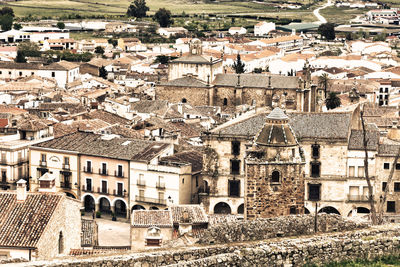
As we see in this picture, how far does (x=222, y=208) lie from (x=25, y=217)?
22.2 metres

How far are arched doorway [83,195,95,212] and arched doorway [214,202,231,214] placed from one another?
7256mm

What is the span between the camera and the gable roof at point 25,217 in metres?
23.8

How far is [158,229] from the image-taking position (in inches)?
1206

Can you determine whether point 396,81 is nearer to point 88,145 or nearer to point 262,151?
point 88,145

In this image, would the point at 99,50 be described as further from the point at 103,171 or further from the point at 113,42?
the point at 103,171

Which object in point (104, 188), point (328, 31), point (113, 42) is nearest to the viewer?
point (104, 188)

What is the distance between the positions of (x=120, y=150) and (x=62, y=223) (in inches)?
887

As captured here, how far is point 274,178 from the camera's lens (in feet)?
76.7

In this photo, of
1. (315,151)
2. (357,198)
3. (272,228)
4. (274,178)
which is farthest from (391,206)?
(272,228)

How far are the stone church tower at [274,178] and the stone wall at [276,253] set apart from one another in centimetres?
819

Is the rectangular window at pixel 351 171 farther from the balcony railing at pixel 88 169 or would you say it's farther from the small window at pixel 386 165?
the balcony railing at pixel 88 169

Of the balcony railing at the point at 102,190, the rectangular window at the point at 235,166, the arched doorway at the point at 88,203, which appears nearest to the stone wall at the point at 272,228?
the rectangular window at the point at 235,166

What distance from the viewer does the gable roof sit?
77.9ft

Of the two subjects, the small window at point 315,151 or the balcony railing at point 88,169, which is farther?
the balcony railing at point 88,169
